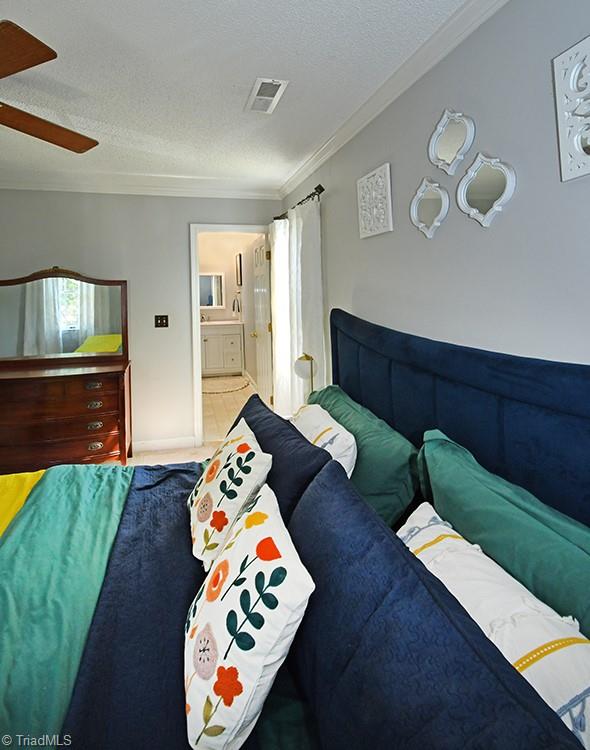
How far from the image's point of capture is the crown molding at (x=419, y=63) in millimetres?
1454

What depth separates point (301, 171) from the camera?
339 cm

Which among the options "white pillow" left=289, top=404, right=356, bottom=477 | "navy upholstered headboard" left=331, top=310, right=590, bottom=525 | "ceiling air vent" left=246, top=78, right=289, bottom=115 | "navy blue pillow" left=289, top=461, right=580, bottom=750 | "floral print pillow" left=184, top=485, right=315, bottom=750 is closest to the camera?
"navy blue pillow" left=289, top=461, right=580, bottom=750

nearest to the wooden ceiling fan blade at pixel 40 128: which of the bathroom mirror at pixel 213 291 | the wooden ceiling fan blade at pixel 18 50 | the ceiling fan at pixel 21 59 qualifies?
the ceiling fan at pixel 21 59

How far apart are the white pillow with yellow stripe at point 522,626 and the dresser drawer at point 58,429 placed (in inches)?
115

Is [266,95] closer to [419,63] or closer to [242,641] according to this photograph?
[419,63]

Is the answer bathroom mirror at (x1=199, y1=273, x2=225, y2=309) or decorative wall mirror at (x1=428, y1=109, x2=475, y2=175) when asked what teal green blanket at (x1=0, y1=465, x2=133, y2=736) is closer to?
decorative wall mirror at (x1=428, y1=109, x2=475, y2=175)

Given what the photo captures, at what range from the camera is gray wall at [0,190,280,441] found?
3.64 m

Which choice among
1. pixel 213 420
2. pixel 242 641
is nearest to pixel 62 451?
pixel 213 420

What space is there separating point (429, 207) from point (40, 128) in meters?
1.76

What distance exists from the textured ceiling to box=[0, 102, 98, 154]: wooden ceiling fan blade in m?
0.21

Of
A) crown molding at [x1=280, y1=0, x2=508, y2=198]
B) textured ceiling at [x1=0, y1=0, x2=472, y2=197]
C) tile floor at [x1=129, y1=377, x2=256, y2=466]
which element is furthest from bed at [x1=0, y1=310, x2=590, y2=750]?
tile floor at [x1=129, y1=377, x2=256, y2=466]

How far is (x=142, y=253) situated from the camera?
389cm

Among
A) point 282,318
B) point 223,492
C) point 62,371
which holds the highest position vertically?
point 282,318

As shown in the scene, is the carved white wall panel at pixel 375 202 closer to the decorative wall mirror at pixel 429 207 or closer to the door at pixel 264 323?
the decorative wall mirror at pixel 429 207
